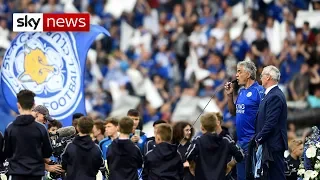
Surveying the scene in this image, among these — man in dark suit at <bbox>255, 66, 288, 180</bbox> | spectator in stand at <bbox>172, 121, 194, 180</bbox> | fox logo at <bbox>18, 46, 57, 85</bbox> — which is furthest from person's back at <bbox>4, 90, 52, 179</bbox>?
fox logo at <bbox>18, 46, 57, 85</bbox>

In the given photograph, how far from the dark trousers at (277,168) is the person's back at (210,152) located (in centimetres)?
55

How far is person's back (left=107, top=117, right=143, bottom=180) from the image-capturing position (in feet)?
53.3

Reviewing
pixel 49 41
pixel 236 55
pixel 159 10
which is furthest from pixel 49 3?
pixel 49 41

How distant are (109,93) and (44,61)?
27.8 feet

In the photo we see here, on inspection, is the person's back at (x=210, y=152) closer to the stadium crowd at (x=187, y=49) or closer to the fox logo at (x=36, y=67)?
the fox logo at (x=36, y=67)

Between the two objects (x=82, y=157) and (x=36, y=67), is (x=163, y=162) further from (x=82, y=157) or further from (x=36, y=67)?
(x=36, y=67)

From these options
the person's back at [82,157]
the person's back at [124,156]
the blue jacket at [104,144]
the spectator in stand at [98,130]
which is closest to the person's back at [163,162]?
the person's back at [124,156]

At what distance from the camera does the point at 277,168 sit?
1686 cm

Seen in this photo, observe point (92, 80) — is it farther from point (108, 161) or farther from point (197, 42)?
point (108, 161)

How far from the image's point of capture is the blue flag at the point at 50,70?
66.0ft

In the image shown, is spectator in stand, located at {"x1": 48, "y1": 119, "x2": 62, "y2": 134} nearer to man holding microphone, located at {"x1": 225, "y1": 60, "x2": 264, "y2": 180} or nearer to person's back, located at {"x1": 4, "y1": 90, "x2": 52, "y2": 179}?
person's back, located at {"x1": 4, "y1": 90, "x2": 52, "y2": 179}

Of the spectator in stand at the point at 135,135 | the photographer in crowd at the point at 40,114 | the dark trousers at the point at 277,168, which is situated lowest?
the dark trousers at the point at 277,168

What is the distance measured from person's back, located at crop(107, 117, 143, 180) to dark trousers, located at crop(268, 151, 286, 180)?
1.84 meters

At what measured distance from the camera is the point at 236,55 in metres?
28.8
